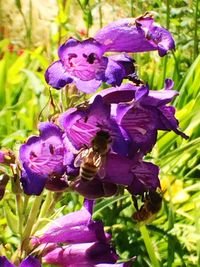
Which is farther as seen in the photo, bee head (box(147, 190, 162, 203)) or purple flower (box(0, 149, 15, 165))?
bee head (box(147, 190, 162, 203))

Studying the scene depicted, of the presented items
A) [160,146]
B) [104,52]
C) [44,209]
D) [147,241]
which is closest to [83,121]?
[104,52]

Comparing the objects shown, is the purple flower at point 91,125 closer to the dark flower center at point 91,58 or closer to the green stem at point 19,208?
the dark flower center at point 91,58

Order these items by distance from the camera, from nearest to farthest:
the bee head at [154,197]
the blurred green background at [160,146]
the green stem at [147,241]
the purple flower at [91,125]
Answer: the purple flower at [91,125] < the bee head at [154,197] < the green stem at [147,241] < the blurred green background at [160,146]

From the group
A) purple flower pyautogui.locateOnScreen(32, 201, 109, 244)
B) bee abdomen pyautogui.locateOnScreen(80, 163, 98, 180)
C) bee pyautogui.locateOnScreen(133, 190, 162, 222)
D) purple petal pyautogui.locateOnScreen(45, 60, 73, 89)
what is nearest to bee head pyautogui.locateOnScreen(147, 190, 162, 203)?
bee pyautogui.locateOnScreen(133, 190, 162, 222)

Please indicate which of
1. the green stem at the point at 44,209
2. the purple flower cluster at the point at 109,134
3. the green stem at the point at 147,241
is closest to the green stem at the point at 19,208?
the green stem at the point at 44,209

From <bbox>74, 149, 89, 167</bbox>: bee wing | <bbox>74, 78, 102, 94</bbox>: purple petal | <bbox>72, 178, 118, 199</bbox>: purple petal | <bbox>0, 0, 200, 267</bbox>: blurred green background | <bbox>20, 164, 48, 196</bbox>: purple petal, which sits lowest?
<bbox>0, 0, 200, 267</bbox>: blurred green background

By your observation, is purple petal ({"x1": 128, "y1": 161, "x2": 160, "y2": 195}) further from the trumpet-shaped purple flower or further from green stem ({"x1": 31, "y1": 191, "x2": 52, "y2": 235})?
green stem ({"x1": 31, "y1": 191, "x2": 52, "y2": 235})
